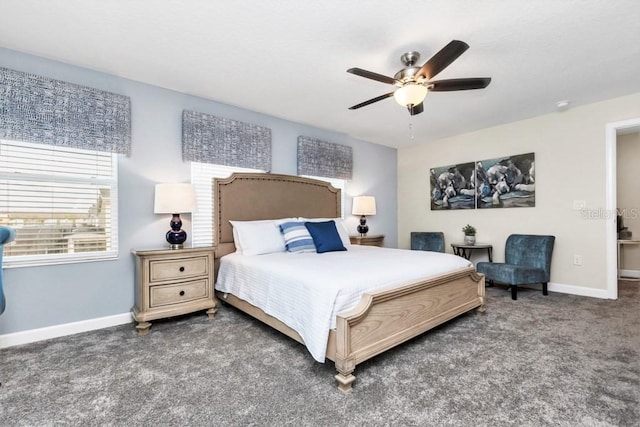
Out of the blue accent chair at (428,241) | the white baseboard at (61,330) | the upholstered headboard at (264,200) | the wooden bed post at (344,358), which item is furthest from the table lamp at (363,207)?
the white baseboard at (61,330)

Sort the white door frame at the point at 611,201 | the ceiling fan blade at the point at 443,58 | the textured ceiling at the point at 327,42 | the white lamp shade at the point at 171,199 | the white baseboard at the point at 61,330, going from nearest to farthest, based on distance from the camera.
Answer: the ceiling fan blade at the point at 443,58
the textured ceiling at the point at 327,42
the white baseboard at the point at 61,330
the white lamp shade at the point at 171,199
the white door frame at the point at 611,201

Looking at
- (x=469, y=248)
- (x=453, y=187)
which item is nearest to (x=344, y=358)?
(x=469, y=248)

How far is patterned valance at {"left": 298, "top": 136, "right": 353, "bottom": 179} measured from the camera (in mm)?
4375

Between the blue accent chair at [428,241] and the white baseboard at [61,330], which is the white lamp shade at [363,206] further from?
the white baseboard at [61,330]

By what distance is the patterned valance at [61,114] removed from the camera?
2.46m

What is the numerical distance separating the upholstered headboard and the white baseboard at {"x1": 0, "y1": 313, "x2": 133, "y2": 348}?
1.12 metres

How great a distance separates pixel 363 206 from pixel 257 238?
212 centimetres

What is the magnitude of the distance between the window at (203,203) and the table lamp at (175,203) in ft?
1.23

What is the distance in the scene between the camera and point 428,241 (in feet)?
16.9

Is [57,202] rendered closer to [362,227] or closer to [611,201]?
[362,227]

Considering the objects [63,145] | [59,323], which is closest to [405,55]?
[63,145]

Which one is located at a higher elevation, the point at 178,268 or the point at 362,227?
the point at 362,227

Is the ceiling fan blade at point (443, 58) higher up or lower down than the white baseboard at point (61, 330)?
higher up

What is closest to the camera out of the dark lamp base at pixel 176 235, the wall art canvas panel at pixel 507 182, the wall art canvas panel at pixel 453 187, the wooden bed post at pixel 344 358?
the wooden bed post at pixel 344 358
